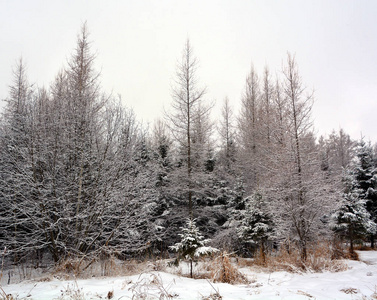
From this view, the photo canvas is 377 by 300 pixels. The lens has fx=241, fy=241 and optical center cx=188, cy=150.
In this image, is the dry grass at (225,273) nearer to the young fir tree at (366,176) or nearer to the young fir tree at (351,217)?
the young fir tree at (351,217)

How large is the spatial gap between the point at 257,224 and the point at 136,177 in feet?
19.7

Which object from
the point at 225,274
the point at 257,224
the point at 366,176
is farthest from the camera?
the point at 366,176

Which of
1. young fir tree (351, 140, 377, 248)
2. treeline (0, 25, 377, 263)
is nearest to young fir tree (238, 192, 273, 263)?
treeline (0, 25, 377, 263)

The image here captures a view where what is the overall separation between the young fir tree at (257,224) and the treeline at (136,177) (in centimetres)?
5

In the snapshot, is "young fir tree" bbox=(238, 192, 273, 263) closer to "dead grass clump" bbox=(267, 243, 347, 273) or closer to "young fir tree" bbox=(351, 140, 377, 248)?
"dead grass clump" bbox=(267, 243, 347, 273)

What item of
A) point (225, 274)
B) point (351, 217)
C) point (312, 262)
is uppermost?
point (351, 217)

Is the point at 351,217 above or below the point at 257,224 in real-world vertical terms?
above

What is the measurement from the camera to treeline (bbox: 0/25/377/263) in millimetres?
7438

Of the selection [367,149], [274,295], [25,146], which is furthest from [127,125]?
[367,149]

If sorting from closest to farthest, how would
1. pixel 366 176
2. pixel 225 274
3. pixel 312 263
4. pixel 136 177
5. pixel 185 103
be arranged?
pixel 225 274, pixel 312 263, pixel 136 177, pixel 185 103, pixel 366 176

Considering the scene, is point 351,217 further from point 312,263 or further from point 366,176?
point 366,176

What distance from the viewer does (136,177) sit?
A: 8305mm

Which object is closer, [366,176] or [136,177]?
[136,177]

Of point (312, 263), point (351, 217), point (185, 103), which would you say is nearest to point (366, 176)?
point (351, 217)
